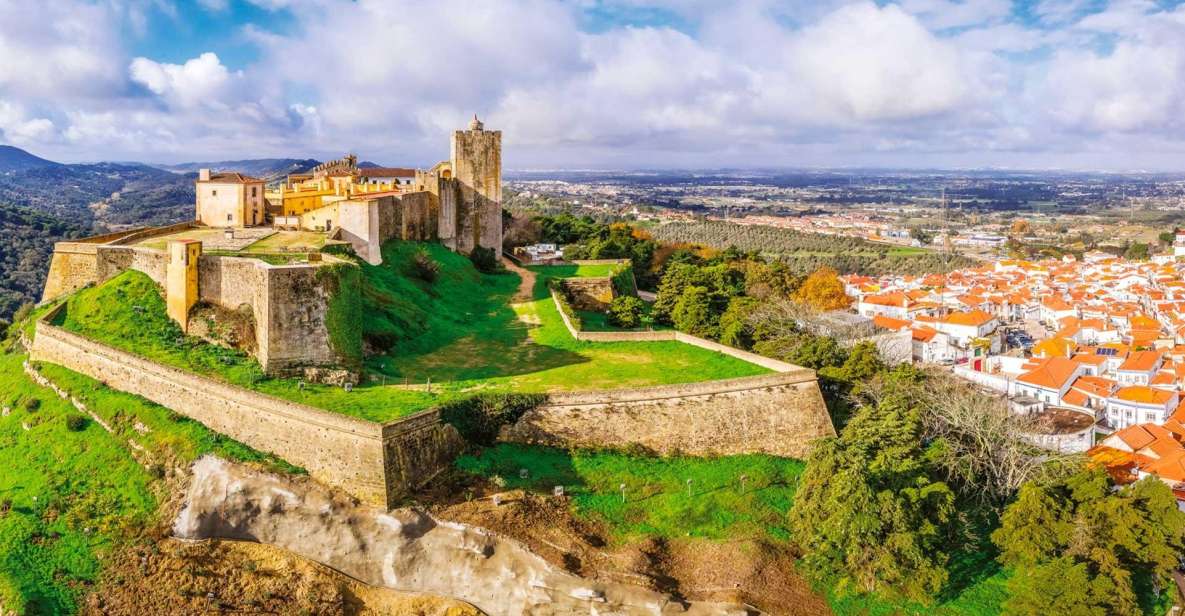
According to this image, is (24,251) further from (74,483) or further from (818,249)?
(818,249)

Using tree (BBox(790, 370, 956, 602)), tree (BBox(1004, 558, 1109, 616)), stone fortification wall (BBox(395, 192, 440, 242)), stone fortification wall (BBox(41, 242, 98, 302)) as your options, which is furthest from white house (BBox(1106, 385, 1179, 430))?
stone fortification wall (BBox(41, 242, 98, 302))

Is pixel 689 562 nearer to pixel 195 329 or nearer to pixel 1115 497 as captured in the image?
pixel 1115 497

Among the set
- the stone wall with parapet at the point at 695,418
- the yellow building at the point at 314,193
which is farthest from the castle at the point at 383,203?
the stone wall with parapet at the point at 695,418

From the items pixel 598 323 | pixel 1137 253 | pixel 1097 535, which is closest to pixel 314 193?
pixel 598 323

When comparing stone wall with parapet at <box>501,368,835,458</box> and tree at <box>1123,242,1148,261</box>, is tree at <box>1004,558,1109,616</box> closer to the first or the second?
stone wall with parapet at <box>501,368,835,458</box>

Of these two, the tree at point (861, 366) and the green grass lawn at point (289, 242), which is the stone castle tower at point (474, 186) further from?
the tree at point (861, 366)

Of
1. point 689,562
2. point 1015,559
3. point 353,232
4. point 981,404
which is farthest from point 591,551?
point 353,232
